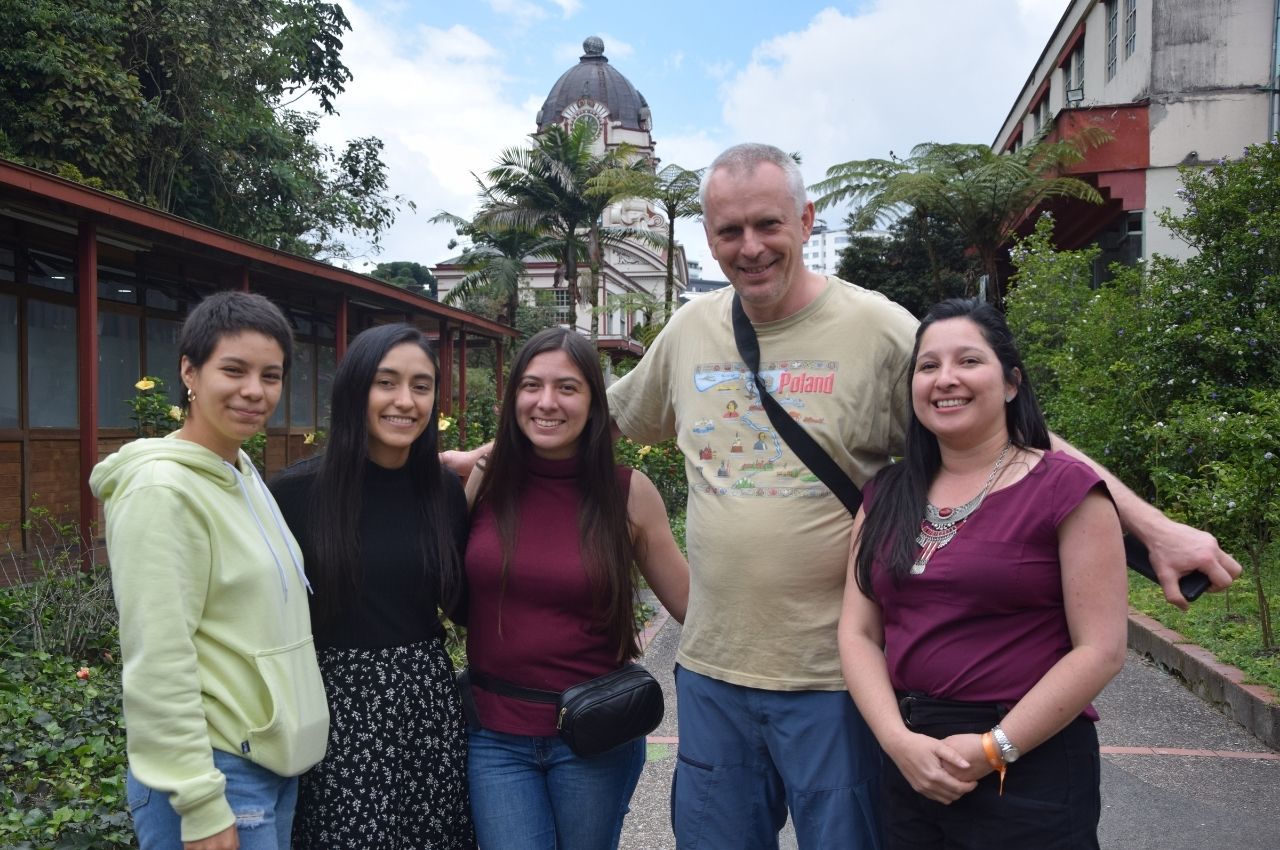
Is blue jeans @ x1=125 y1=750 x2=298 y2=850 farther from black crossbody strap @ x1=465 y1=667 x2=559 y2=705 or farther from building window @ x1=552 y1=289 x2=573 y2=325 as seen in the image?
building window @ x1=552 y1=289 x2=573 y2=325

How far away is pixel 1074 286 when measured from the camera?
15.0 m

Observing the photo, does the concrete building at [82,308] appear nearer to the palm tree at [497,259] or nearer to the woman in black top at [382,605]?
the woman in black top at [382,605]

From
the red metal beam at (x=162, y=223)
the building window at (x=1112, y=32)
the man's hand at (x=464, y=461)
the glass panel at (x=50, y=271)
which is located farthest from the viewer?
the building window at (x=1112, y=32)

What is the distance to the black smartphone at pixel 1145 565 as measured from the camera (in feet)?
6.68

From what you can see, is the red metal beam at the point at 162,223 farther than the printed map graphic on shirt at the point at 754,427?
Yes

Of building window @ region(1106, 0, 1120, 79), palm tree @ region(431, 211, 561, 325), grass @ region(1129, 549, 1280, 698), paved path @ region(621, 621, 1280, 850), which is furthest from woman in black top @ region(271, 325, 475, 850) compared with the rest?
palm tree @ region(431, 211, 561, 325)

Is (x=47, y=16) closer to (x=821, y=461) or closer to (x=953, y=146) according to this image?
(x=821, y=461)

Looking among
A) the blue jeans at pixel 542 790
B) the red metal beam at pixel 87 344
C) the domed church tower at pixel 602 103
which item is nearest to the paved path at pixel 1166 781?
the blue jeans at pixel 542 790

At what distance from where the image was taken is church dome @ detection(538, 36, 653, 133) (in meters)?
67.2

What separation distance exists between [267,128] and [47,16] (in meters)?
5.33

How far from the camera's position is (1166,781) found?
4645 mm

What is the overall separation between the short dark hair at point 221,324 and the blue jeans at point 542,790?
1.12 metres

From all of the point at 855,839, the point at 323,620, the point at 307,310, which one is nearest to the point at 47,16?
the point at 307,310

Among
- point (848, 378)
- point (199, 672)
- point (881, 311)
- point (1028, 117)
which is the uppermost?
point (1028, 117)
